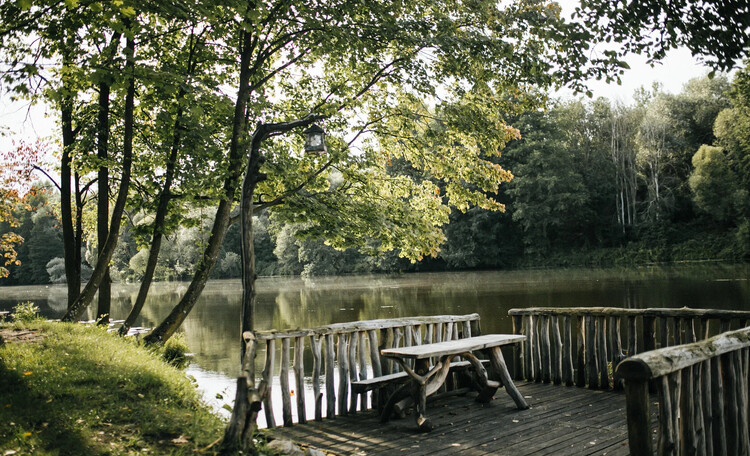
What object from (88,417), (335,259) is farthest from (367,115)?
(335,259)

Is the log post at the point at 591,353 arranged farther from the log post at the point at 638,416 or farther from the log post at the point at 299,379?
the log post at the point at 638,416

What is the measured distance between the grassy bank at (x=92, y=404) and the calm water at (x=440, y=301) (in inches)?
239

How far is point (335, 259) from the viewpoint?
2255 inches

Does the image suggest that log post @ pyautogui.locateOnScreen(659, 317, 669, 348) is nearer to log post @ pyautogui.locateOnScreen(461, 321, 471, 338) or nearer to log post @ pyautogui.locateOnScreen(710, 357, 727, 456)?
log post @ pyautogui.locateOnScreen(461, 321, 471, 338)

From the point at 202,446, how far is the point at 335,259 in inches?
2076

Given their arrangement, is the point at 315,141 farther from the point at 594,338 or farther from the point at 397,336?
the point at 594,338

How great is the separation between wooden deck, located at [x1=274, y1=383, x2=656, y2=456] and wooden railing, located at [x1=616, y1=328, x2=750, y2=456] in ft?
3.97

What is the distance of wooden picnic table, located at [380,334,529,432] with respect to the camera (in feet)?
19.4

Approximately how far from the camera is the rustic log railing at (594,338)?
22.6 feet

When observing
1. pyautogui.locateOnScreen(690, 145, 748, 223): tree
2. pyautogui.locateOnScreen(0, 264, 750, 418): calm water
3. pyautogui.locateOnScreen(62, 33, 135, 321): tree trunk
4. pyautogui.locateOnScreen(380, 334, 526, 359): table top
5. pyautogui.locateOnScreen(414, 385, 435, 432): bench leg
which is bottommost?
pyautogui.locateOnScreen(0, 264, 750, 418): calm water

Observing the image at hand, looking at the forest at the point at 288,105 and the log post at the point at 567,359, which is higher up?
the forest at the point at 288,105

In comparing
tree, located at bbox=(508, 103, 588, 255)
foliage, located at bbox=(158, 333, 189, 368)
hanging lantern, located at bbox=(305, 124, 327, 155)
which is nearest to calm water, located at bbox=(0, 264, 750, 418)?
foliage, located at bbox=(158, 333, 189, 368)

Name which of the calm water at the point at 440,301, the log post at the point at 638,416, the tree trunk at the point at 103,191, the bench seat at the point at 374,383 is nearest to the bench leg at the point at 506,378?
the bench seat at the point at 374,383

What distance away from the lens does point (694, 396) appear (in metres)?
3.63
